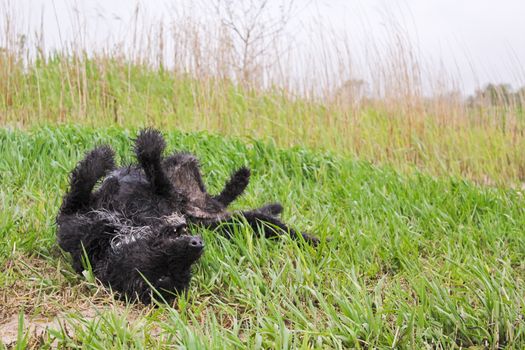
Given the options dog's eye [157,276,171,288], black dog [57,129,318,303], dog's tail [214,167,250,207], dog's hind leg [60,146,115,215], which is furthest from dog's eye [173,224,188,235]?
dog's tail [214,167,250,207]

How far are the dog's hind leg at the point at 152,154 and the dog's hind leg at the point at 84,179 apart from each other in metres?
0.22

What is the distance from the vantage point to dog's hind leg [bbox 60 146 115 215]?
2.85 m

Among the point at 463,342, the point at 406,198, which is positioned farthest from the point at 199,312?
the point at 406,198

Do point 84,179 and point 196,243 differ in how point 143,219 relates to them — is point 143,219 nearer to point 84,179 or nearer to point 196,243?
point 84,179

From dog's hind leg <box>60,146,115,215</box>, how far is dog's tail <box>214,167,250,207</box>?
2.84 ft

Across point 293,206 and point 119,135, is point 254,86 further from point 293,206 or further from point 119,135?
point 293,206

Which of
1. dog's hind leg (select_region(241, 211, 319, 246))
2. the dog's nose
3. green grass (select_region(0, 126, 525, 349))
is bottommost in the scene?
green grass (select_region(0, 126, 525, 349))

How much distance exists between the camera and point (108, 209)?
2.86 meters

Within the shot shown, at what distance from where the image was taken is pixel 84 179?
2.85 metres

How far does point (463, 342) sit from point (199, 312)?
1200 mm

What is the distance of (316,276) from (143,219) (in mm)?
932

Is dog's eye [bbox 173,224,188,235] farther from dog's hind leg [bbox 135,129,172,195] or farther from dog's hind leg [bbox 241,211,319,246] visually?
dog's hind leg [bbox 241,211,319,246]

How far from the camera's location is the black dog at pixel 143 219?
2.46m

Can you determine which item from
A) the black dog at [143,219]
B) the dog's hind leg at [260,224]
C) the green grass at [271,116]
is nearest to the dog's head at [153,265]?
the black dog at [143,219]
